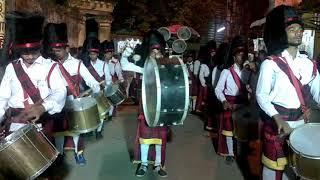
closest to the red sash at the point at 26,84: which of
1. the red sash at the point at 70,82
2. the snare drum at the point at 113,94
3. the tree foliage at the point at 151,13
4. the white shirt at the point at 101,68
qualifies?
the red sash at the point at 70,82

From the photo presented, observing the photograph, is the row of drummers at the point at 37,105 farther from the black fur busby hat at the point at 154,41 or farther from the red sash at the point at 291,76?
the red sash at the point at 291,76

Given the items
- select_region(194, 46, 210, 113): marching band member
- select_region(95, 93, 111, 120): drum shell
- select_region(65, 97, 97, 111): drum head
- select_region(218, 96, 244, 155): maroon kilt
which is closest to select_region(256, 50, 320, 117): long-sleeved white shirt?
select_region(65, 97, 97, 111): drum head

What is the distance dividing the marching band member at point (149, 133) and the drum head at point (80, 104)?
0.72 meters

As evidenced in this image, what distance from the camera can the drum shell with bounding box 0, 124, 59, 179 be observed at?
3.64 metres

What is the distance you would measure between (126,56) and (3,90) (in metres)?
2.16

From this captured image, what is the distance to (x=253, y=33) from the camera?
2381 cm

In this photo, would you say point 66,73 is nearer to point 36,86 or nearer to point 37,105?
point 36,86

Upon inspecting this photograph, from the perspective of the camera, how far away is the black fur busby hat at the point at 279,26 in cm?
417

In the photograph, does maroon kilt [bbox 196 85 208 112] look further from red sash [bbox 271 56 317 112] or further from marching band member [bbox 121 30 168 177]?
red sash [bbox 271 56 317 112]

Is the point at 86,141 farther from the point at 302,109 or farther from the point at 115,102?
the point at 302,109

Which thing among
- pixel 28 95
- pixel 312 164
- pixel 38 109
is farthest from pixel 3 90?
pixel 312 164

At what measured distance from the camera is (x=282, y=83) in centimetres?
415

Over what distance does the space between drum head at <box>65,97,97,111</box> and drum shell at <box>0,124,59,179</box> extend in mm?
2108

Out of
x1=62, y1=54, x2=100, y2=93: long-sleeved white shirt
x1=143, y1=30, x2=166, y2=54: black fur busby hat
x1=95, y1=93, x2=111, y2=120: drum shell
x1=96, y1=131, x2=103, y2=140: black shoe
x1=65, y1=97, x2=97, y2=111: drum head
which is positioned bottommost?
x1=96, y1=131, x2=103, y2=140: black shoe
